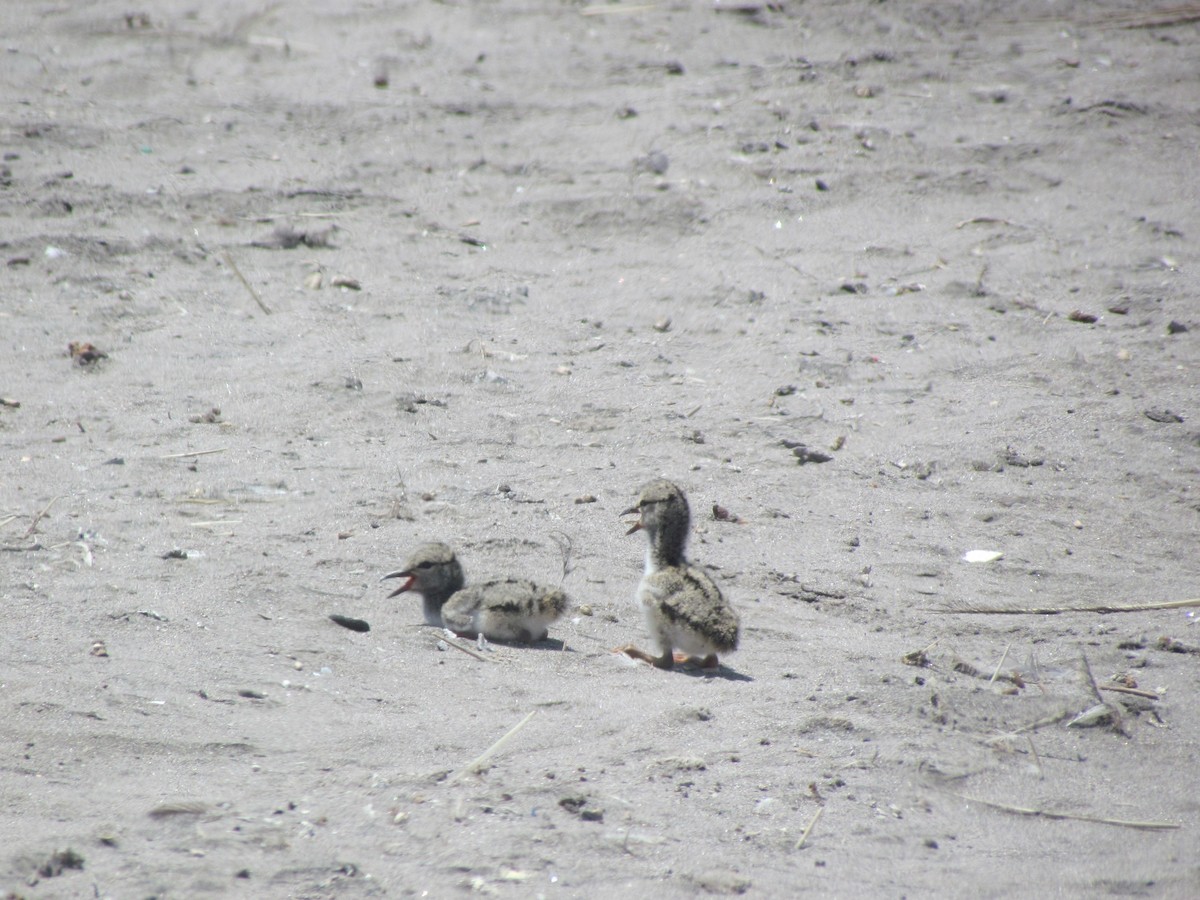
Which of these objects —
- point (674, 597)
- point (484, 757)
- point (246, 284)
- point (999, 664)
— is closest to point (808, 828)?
point (484, 757)

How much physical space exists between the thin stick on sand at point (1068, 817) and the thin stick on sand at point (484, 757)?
64.5 inches

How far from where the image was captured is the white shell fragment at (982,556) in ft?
22.0

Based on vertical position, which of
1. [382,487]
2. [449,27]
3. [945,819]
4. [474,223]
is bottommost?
[945,819]

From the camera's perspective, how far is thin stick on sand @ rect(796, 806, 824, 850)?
4.35m

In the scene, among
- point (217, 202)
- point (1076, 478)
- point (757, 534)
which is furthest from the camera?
point (217, 202)

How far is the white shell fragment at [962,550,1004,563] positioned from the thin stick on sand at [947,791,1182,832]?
2.16 m

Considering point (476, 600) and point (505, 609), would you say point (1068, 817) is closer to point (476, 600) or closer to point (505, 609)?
point (505, 609)

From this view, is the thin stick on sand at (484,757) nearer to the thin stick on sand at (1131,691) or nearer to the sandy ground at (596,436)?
the sandy ground at (596,436)

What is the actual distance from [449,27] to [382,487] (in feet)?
24.0

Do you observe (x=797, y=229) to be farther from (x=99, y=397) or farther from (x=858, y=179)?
(x=99, y=397)

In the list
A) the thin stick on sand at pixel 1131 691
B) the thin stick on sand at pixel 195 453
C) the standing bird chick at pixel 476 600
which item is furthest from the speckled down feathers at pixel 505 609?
the thin stick on sand at pixel 1131 691

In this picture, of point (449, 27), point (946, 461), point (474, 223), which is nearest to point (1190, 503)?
point (946, 461)

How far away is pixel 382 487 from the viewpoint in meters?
6.98

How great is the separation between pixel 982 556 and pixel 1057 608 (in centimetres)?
55
